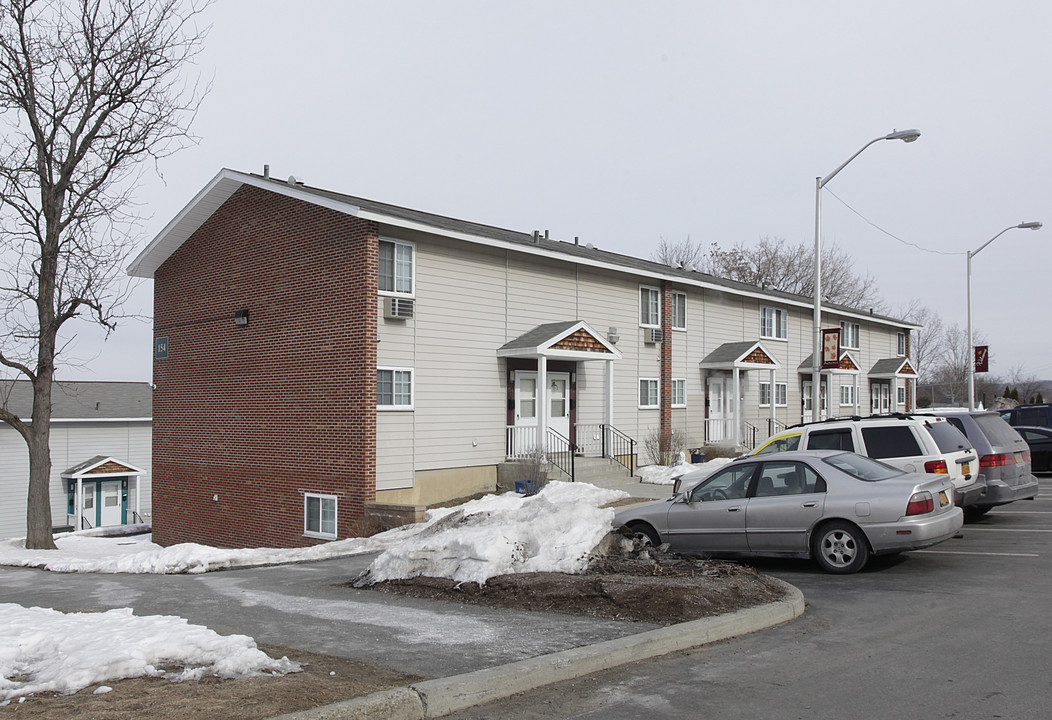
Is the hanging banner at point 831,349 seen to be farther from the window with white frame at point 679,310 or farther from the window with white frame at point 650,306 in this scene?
the window with white frame at point 679,310

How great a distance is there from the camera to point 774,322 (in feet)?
112

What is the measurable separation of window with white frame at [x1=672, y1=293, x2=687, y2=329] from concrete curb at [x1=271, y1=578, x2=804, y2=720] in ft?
66.2

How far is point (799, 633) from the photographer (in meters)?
7.83

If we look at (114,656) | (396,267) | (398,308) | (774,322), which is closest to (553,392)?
(398,308)

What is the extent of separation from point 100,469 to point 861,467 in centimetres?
3469

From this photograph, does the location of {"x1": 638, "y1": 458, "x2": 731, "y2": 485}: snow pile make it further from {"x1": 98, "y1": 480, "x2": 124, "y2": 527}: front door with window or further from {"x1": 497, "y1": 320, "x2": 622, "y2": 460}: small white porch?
{"x1": 98, "y1": 480, "x2": 124, "y2": 527}: front door with window

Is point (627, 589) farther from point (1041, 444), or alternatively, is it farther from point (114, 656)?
point (1041, 444)

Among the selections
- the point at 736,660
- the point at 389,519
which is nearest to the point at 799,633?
the point at 736,660

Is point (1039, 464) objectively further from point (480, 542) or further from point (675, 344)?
point (480, 542)

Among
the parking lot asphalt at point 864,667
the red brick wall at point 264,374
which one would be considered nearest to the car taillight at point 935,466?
the parking lot asphalt at point 864,667

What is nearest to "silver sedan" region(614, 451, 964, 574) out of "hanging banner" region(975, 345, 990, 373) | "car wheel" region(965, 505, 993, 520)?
"car wheel" region(965, 505, 993, 520)

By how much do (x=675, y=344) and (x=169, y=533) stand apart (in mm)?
15327

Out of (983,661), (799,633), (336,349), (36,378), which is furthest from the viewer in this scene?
(36,378)

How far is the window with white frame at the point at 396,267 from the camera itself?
62.7ft
